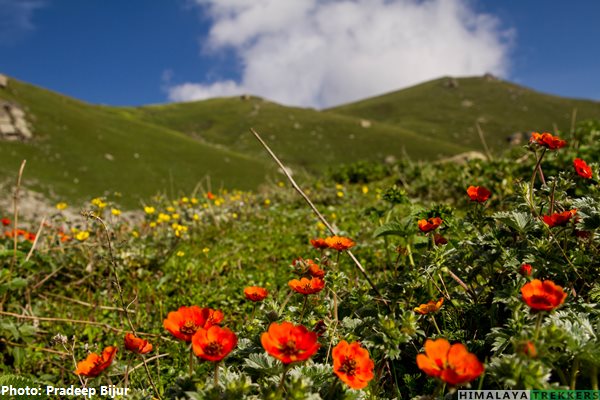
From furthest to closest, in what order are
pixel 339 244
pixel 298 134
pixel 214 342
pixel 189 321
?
pixel 298 134
pixel 339 244
pixel 189 321
pixel 214 342

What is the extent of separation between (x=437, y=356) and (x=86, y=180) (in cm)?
3214

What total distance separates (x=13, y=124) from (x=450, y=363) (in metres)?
39.8

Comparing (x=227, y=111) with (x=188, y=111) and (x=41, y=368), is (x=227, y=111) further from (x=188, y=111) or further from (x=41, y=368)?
(x=41, y=368)

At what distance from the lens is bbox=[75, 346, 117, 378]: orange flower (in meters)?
1.48

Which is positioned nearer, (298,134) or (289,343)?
(289,343)

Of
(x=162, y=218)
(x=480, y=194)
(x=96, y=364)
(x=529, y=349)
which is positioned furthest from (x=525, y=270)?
(x=162, y=218)

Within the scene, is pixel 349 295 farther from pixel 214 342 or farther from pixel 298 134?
pixel 298 134

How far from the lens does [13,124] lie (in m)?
33.1

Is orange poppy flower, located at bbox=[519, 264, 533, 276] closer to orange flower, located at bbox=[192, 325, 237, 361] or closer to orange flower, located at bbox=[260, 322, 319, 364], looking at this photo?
orange flower, located at bbox=[260, 322, 319, 364]

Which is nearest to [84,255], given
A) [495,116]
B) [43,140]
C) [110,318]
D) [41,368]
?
[110,318]

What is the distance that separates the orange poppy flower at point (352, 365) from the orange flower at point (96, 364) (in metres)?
0.80

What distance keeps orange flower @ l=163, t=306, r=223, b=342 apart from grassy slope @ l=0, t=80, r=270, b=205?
21182 mm

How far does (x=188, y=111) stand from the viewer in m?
97.4

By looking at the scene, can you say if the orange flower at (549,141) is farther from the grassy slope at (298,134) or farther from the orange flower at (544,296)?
the grassy slope at (298,134)
